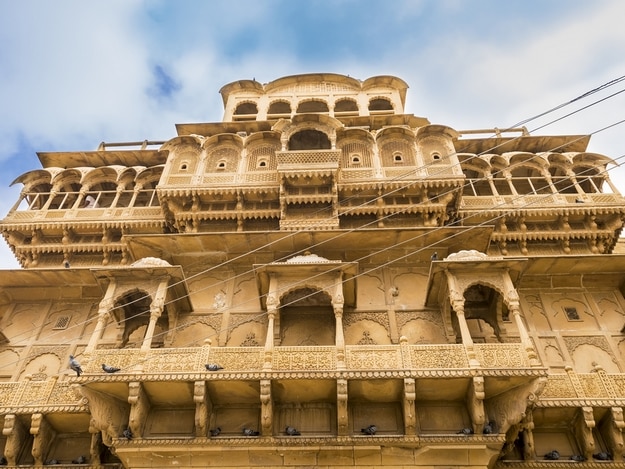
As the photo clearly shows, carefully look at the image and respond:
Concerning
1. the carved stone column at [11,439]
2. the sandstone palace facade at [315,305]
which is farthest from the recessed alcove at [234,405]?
the carved stone column at [11,439]

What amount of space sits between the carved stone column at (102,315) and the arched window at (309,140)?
660 centimetres

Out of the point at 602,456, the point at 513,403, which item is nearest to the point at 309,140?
the point at 513,403

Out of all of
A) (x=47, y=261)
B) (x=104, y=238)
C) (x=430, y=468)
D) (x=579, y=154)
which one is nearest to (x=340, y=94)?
(x=579, y=154)

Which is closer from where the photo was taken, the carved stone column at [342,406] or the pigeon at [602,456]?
the carved stone column at [342,406]

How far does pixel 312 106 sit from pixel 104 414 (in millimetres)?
12983

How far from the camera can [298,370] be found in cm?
836

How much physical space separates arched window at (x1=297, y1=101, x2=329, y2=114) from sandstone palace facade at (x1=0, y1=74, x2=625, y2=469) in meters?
2.31

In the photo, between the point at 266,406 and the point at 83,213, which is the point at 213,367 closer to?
the point at 266,406

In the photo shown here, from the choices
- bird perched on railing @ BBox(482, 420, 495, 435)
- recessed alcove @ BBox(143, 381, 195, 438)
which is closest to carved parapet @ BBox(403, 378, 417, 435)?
bird perched on railing @ BBox(482, 420, 495, 435)

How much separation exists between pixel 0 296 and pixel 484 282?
11.1m

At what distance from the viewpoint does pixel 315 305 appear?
34.4 ft

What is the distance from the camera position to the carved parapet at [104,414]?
8344 mm

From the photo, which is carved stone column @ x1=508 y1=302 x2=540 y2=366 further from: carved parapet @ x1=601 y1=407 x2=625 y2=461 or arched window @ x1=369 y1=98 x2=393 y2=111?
arched window @ x1=369 y1=98 x2=393 y2=111

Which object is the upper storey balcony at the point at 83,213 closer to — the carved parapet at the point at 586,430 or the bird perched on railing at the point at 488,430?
the bird perched on railing at the point at 488,430
